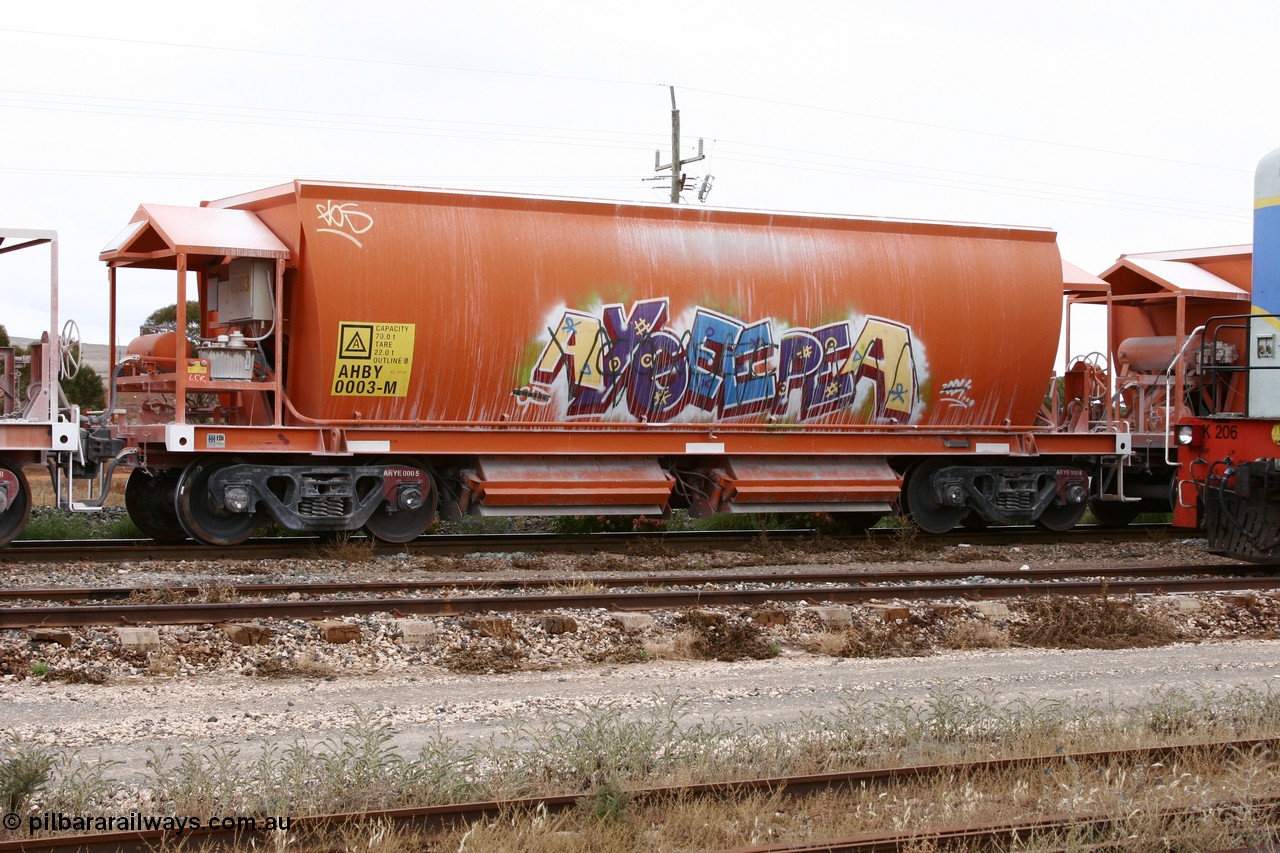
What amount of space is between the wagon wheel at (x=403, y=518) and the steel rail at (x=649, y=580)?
2.38m

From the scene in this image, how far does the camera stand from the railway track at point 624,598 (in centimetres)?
920

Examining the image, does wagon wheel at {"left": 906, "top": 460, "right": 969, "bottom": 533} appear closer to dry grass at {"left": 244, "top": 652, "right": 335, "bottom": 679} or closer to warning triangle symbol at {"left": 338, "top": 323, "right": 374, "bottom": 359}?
warning triangle symbol at {"left": 338, "top": 323, "right": 374, "bottom": 359}

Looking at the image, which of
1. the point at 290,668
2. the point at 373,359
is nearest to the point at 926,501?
the point at 373,359

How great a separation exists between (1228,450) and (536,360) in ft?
24.0

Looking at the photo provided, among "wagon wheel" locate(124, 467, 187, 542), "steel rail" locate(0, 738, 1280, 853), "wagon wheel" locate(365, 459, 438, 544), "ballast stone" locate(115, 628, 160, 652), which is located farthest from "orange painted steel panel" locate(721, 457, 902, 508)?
"steel rail" locate(0, 738, 1280, 853)

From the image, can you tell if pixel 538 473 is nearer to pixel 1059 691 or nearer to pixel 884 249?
pixel 884 249

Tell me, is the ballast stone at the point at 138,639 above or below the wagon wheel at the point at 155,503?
below

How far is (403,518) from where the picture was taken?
14398mm

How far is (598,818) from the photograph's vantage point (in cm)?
530

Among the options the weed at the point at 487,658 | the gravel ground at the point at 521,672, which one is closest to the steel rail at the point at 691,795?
the gravel ground at the point at 521,672

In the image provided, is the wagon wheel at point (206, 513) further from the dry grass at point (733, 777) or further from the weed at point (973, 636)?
the weed at point (973, 636)

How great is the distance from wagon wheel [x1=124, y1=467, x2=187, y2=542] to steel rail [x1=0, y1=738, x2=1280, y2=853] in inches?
409

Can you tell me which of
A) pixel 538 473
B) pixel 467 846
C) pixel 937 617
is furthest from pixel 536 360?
pixel 467 846

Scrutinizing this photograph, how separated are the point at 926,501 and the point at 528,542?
16.8 ft
